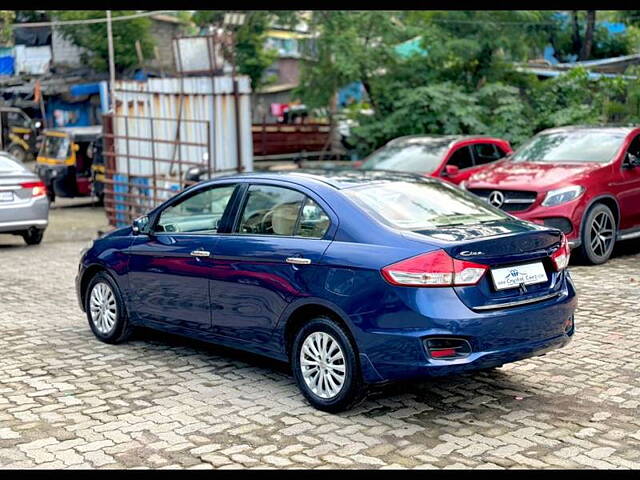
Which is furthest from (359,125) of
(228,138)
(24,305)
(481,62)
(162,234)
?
(162,234)

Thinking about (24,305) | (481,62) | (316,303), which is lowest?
(24,305)

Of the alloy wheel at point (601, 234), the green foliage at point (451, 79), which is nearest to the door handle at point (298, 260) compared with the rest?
the alloy wheel at point (601, 234)

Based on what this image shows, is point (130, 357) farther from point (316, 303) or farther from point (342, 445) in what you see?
point (342, 445)

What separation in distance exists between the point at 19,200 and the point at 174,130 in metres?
3.34

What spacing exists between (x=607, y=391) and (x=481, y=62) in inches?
649

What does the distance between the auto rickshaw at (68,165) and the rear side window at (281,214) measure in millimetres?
16051

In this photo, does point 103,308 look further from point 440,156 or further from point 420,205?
point 440,156

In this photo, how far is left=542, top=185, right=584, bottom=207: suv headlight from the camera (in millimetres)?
10984

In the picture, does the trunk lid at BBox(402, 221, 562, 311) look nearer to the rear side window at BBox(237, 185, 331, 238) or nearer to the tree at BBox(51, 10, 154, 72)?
the rear side window at BBox(237, 185, 331, 238)

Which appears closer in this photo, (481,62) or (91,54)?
(481,62)

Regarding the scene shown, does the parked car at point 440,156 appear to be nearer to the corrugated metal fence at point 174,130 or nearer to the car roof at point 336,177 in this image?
the corrugated metal fence at point 174,130

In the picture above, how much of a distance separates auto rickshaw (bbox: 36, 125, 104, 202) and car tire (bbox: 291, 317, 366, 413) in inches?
664

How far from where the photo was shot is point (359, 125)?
72.5 ft

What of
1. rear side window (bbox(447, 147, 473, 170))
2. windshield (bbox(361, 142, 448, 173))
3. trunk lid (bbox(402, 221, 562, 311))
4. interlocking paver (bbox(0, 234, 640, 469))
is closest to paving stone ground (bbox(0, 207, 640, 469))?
interlocking paver (bbox(0, 234, 640, 469))
